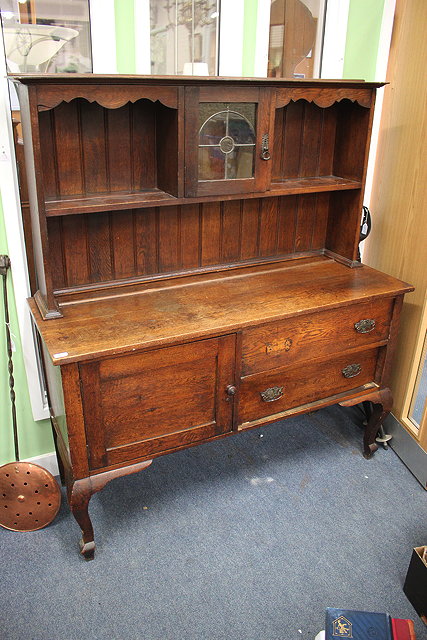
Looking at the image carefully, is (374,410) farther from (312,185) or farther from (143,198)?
(143,198)

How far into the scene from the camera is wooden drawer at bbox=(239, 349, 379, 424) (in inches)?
76.4

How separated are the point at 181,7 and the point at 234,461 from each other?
5.79ft

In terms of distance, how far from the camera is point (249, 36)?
6.55 ft

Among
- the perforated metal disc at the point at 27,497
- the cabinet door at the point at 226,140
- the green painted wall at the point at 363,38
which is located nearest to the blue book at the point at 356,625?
the perforated metal disc at the point at 27,497

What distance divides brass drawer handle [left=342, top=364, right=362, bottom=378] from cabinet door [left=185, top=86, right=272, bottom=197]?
2.54 ft

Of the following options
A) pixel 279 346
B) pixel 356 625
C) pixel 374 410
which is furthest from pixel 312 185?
pixel 356 625

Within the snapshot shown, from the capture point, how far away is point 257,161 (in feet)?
6.25

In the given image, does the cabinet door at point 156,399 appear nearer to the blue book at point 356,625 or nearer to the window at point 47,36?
the blue book at point 356,625

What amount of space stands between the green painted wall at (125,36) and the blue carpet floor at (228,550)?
1.57m

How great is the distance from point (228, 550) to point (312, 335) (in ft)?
2.71

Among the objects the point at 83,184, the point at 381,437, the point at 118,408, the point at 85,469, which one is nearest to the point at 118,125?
the point at 83,184

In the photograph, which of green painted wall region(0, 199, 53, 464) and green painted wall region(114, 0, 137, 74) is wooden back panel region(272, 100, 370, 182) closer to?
green painted wall region(114, 0, 137, 74)

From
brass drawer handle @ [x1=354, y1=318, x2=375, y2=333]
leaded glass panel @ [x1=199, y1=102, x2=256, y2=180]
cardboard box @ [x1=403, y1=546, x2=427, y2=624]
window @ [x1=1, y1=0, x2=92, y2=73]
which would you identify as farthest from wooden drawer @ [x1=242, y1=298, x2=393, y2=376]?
window @ [x1=1, y1=0, x2=92, y2=73]

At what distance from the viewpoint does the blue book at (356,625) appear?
4.86 feet
